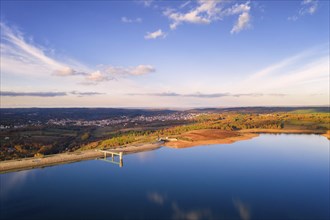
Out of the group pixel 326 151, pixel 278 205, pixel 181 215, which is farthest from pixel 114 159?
pixel 326 151

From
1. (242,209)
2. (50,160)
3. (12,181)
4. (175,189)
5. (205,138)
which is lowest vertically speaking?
(242,209)

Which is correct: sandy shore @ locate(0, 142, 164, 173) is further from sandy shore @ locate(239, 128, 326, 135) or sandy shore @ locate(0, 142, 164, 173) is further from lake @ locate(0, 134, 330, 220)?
sandy shore @ locate(239, 128, 326, 135)

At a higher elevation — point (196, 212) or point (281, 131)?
point (281, 131)

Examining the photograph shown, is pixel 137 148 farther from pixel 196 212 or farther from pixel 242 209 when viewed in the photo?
pixel 242 209

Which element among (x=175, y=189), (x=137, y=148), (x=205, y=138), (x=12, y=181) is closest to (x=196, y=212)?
(x=175, y=189)

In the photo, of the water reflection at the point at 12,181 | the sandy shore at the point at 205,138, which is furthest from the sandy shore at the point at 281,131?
the water reflection at the point at 12,181

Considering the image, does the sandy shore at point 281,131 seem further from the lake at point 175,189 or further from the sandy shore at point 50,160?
the sandy shore at point 50,160

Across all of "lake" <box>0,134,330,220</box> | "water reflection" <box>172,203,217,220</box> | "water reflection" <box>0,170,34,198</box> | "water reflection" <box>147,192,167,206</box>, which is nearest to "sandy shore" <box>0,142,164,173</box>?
"lake" <box>0,134,330,220</box>

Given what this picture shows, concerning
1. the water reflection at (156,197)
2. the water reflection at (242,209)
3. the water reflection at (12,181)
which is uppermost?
the water reflection at (12,181)

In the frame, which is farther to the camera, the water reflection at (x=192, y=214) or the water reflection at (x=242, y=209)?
the water reflection at (x=242, y=209)
